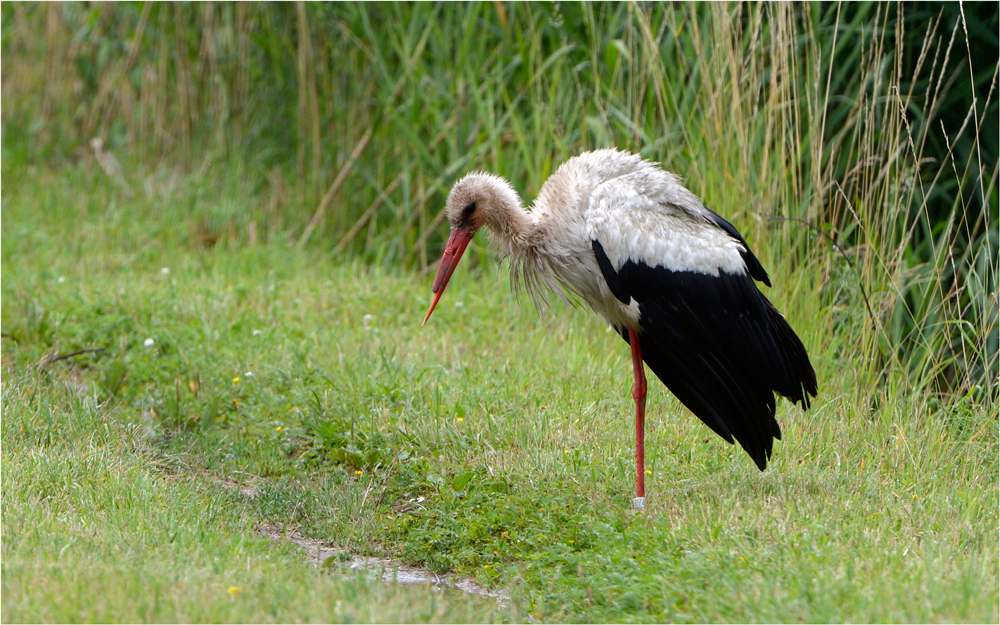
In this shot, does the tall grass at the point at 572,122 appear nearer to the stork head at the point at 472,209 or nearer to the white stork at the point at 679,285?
the white stork at the point at 679,285

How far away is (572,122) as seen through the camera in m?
5.92

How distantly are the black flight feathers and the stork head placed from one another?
1.66 ft

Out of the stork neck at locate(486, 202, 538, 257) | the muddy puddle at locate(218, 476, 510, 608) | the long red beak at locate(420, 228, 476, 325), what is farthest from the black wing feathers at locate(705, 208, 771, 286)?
the muddy puddle at locate(218, 476, 510, 608)

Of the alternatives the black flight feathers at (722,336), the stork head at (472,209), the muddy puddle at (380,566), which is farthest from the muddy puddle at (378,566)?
the black flight feathers at (722,336)

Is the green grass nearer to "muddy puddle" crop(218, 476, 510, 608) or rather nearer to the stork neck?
"muddy puddle" crop(218, 476, 510, 608)

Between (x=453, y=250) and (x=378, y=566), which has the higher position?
(x=453, y=250)

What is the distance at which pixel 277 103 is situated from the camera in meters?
7.24

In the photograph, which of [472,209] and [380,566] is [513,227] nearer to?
[472,209]

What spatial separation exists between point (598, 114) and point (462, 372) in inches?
80.2

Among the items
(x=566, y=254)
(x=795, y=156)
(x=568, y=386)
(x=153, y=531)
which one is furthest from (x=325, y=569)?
(x=795, y=156)

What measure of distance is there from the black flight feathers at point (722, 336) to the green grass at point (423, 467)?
0.88 ft

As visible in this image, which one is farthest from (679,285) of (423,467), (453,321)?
(453,321)

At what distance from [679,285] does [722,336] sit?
0.24 meters

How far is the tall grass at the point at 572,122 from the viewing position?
15.1 feet
